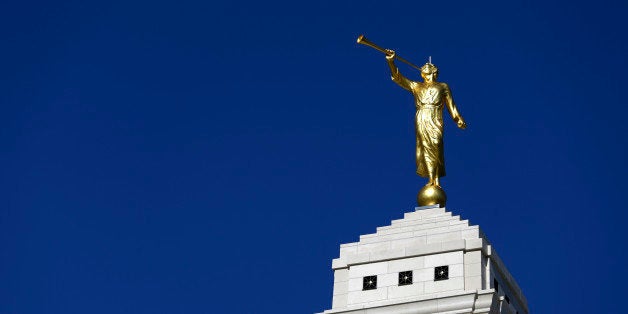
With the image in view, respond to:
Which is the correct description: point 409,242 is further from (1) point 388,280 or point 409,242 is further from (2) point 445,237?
(1) point 388,280

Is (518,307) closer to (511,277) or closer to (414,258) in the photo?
(511,277)

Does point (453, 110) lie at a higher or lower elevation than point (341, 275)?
higher

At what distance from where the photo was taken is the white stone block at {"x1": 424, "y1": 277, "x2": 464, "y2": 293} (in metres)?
52.7

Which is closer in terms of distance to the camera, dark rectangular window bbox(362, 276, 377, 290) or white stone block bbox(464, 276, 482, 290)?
white stone block bbox(464, 276, 482, 290)

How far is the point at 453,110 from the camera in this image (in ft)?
192

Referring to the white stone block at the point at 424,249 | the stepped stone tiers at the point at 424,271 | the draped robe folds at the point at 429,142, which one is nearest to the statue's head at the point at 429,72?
the draped robe folds at the point at 429,142

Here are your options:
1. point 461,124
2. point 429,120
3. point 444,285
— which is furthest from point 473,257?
point 461,124

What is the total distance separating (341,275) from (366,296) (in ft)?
4.86

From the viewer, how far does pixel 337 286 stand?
54.6 metres

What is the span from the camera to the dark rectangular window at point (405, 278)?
5350cm

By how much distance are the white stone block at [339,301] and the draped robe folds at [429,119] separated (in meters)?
6.26

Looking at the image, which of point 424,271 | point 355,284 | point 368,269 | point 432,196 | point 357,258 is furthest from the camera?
point 432,196

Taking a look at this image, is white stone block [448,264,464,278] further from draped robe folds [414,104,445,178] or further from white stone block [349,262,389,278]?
draped robe folds [414,104,445,178]

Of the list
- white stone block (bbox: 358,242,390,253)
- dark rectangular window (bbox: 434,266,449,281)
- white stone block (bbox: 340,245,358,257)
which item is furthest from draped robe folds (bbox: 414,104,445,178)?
dark rectangular window (bbox: 434,266,449,281)
